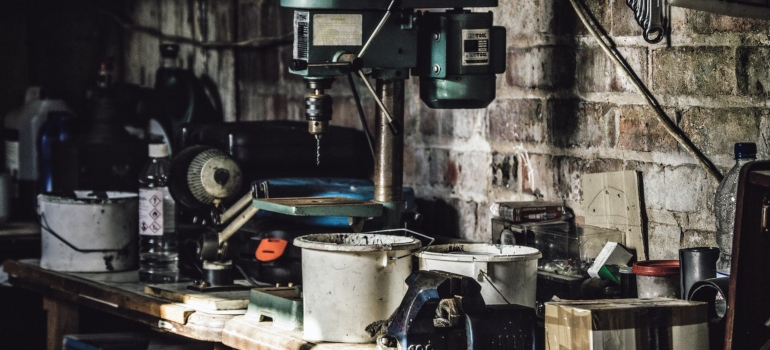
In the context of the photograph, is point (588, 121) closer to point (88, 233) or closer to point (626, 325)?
point (626, 325)

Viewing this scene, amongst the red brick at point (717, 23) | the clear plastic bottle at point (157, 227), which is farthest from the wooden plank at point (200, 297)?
the red brick at point (717, 23)

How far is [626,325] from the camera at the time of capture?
194cm

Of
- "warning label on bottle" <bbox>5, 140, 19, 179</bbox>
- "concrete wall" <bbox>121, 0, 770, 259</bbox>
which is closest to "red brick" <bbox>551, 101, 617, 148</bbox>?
"concrete wall" <bbox>121, 0, 770, 259</bbox>

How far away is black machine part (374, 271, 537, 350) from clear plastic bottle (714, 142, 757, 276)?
0.43 meters

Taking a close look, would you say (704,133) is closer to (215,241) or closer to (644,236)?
(644,236)

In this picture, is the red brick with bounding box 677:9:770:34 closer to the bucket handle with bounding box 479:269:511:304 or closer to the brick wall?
the brick wall

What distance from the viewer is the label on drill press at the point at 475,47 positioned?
Answer: 256cm

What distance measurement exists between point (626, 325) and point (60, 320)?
1.80 metres

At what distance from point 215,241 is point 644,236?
0.99 m

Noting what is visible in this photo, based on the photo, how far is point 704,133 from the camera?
2.45m

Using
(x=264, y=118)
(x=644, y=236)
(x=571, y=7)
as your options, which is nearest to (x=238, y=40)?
(x=264, y=118)

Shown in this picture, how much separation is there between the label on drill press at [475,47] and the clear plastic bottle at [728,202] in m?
0.57

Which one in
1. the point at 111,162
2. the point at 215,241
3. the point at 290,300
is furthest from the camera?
the point at 111,162

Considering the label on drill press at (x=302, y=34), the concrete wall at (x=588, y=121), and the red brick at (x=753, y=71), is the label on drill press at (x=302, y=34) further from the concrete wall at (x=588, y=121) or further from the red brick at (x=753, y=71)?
the red brick at (x=753, y=71)
